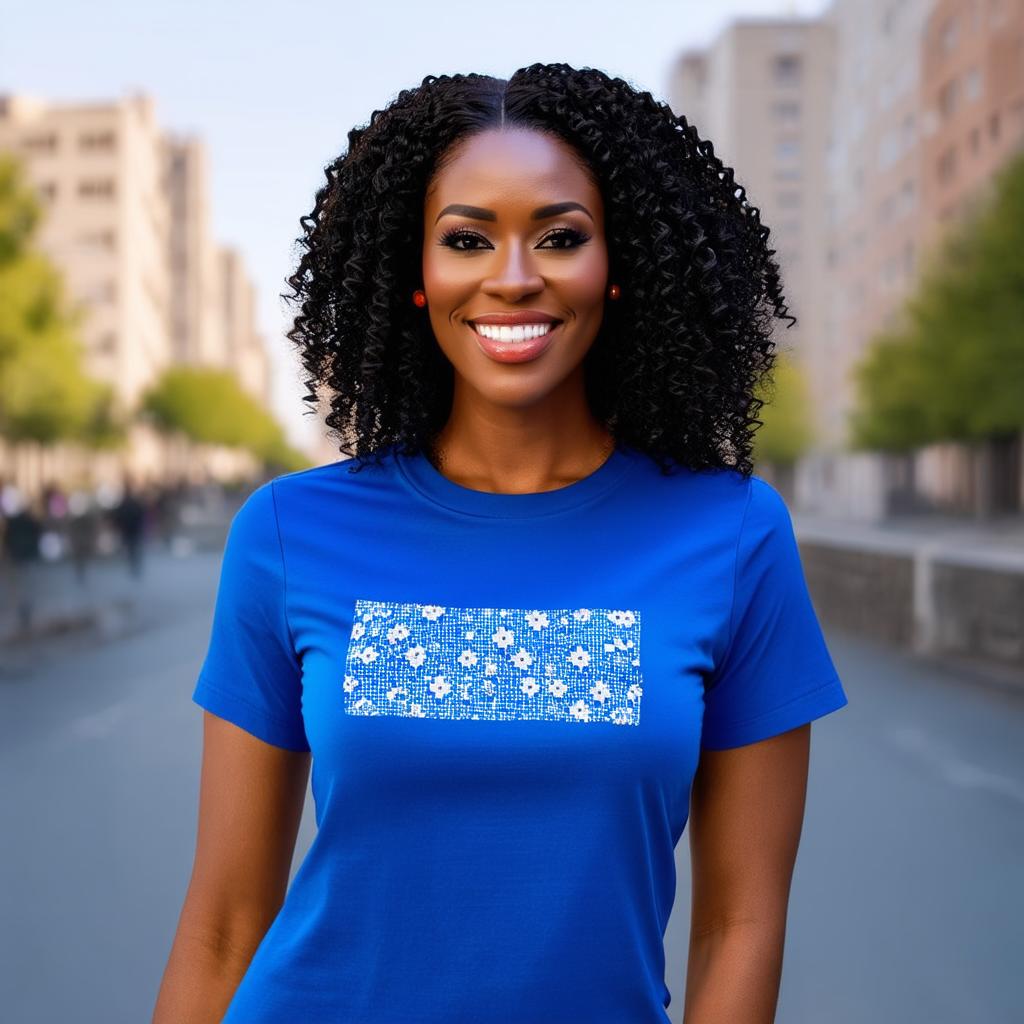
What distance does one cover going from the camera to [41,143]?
115 m

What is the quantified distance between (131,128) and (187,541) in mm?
69957

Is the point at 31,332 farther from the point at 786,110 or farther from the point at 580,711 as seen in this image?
the point at 786,110

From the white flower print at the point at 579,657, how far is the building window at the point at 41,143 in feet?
390

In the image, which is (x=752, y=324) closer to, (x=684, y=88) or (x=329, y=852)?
(x=329, y=852)

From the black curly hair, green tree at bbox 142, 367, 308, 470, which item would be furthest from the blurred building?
the black curly hair

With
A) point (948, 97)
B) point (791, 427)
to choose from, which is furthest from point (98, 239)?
point (948, 97)

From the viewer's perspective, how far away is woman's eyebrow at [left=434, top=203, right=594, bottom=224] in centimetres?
207

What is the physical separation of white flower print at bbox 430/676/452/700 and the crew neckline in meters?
0.24

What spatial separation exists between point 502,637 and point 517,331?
1.35 feet

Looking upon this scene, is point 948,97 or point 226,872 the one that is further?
point 948,97

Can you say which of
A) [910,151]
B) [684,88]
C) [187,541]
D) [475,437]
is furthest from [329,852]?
[684,88]

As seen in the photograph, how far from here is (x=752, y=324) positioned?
2355 millimetres

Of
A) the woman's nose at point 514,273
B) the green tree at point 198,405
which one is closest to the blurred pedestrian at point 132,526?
the woman's nose at point 514,273

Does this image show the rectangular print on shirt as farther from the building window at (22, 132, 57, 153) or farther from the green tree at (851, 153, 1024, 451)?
the building window at (22, 132, 57, 153)
